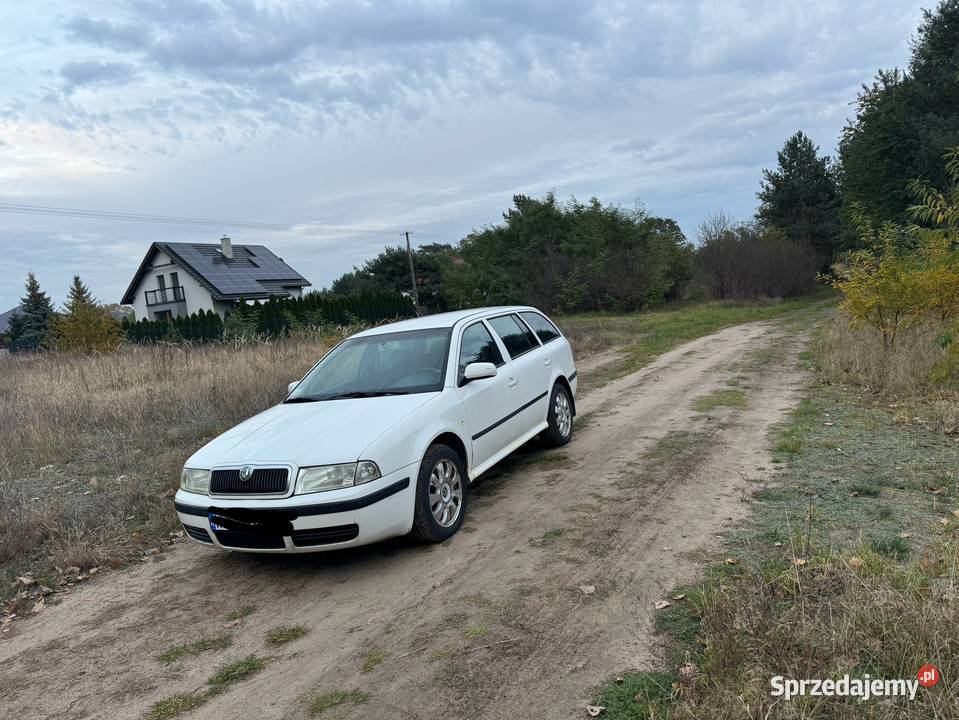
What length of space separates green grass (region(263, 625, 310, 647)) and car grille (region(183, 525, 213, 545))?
1.07 meters

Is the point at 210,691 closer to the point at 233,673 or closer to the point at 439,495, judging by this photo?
the point at 233,673

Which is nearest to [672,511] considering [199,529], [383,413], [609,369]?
[383,413]

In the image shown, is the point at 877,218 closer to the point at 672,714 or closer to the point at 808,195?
the point at 808,195

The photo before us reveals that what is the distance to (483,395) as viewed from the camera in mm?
5875

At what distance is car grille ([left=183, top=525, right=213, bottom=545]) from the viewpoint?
4.78 metres

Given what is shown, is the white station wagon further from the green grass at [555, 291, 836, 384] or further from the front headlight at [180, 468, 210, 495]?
the green grass at [555, 291, 836, 384]

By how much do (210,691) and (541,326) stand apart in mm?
5415

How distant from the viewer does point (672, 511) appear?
5141 millimetres

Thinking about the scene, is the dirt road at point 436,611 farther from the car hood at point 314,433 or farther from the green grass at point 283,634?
the car hood at point 314,433

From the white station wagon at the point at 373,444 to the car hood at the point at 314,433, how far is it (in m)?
0.01

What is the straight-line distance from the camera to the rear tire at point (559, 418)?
735 centimetres

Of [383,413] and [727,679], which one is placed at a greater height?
[383,413]

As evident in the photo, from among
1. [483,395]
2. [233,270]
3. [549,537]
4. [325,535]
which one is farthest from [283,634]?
[233,270]

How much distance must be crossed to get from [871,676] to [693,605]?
94 cm
